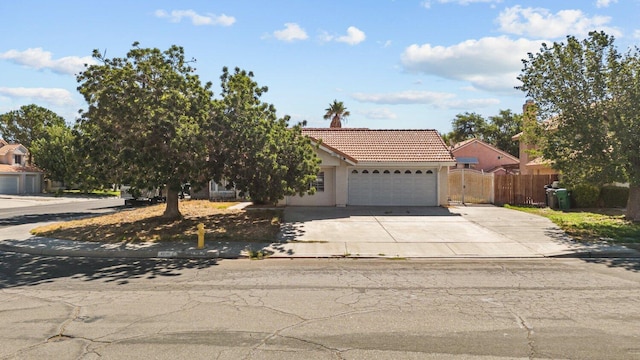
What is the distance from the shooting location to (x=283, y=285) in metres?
9.06

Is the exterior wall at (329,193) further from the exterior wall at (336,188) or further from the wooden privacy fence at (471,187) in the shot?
the wooden privacy fence at (471,187)

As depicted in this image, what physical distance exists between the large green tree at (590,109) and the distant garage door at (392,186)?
800cm

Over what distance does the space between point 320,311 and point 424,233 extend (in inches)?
386

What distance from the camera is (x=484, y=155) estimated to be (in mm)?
53531

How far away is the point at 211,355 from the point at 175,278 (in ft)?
16.0

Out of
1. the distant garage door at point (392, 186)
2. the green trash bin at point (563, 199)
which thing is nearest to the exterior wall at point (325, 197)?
the distant garage door at point (392, 186)

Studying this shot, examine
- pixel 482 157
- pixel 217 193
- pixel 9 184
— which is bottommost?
pixel 217 193

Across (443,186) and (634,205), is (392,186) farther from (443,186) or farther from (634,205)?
(634,205)

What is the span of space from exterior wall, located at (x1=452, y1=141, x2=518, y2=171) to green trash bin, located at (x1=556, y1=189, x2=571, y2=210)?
2984 cm

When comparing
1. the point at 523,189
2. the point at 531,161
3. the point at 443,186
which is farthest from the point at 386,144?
the point at 531,161

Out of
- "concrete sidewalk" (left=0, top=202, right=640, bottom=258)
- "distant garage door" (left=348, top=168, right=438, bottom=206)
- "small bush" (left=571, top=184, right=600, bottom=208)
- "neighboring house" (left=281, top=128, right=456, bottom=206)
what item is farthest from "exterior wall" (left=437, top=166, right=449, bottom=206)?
"small bush" (left=571, top=184, right=600, bottom=208)

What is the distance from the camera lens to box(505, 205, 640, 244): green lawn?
49.4 ft

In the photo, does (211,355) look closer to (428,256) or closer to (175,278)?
(175,278)

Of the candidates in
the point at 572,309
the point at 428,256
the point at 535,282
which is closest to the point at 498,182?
the point at 428,256
